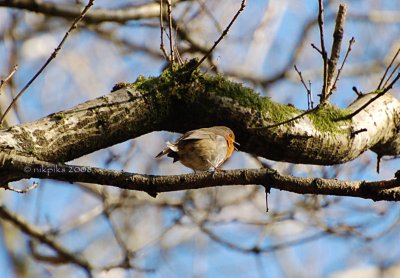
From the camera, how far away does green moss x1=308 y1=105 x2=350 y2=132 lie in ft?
10.6

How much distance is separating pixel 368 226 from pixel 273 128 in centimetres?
294

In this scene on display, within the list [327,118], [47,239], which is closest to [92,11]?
[47,239]

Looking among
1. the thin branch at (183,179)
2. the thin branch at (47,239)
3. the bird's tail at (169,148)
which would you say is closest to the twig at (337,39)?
the bird's tail at (169,148)

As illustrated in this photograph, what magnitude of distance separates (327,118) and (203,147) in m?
0.82

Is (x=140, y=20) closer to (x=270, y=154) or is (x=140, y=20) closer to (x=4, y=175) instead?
(x=270, y=154)

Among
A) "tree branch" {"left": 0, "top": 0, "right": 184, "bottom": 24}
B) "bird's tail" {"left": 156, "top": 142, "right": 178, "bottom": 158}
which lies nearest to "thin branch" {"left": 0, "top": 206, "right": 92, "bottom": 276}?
"tree branch" {"left": 0, "top": 0, "right": 184, "bottom": 24}

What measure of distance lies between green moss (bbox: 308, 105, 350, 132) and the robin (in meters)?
0.50

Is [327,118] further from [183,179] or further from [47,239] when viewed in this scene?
[47,239]

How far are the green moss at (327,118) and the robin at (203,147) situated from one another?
50 centimetres

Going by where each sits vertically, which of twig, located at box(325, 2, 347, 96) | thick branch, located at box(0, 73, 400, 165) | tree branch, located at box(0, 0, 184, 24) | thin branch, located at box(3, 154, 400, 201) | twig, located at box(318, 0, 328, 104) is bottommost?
thin branch, located at box(3, 154, 400, 201)

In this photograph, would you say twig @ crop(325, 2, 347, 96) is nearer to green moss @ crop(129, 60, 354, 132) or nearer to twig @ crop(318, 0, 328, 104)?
twig @ crop(318, 0, 328, 104)

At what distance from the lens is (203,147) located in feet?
11.9

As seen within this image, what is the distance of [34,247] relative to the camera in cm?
516

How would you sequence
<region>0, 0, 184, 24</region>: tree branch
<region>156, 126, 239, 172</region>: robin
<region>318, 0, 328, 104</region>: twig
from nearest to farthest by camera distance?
<region>318, 0, 328, 104</region>: twig, <region>156, 126, 239, 172</region>: robin, <region>0, 0, 184, 24</region>: tree branch
